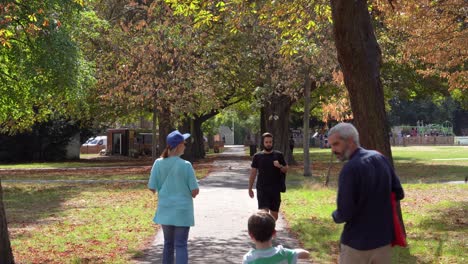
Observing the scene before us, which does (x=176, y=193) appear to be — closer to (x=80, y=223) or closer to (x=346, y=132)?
(x=346, y=132)

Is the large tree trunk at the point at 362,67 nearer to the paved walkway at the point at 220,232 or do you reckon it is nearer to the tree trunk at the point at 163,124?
the paved walkway at the point at 220,232

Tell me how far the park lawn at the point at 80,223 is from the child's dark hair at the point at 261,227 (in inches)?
204

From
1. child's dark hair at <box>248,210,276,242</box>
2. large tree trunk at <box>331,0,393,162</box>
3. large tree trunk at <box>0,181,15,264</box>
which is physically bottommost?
large tree trunk at <box>0,181,15,264</box>

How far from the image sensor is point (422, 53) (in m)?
17.6

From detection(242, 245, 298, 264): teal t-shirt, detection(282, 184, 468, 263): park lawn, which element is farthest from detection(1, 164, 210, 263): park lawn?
detection(242, 245, 298, 264): teal t-shirt

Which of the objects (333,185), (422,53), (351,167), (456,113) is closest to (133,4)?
(333,185)

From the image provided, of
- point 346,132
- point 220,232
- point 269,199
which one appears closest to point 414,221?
point 220,232

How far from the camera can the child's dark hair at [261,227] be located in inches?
182

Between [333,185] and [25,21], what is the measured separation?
36.2 feet

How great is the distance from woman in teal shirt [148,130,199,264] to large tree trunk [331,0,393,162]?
358cm

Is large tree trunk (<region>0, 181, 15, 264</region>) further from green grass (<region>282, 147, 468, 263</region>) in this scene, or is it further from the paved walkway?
green grass (<region>282, 147, 468, 263</region>)

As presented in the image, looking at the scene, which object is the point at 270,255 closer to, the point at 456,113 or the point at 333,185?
the point at 333,185

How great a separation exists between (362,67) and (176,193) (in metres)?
4.02

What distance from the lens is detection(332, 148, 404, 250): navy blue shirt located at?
525 centimetres
